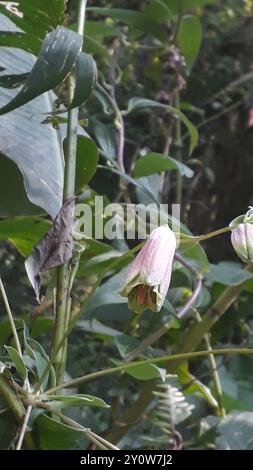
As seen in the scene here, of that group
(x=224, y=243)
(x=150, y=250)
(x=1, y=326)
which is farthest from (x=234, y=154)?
(x=150, y=250)

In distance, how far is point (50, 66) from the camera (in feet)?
1.73

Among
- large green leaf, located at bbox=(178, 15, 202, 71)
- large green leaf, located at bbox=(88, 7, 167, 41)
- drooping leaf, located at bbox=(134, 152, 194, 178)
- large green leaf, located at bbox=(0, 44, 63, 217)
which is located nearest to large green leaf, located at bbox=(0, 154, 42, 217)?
large green leaf, located at bbox=(0, 44, 63, 217)

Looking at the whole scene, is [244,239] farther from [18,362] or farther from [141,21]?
[141,21]

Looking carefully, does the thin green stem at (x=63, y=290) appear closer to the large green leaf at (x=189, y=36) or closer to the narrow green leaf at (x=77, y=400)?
the narrow green leaf at (x=77, y=400)

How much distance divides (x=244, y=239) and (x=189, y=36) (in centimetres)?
71

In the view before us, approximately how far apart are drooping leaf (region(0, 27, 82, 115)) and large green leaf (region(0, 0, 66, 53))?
0.13 meters

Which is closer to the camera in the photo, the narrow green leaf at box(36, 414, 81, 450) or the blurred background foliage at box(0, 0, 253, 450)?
the narrow green leaf at box(36, 414, 81, 450)

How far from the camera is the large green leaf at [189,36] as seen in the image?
1.16m

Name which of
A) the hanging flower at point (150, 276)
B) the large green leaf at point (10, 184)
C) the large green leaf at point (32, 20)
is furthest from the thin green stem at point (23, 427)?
the large green leaf at point (32, 20)

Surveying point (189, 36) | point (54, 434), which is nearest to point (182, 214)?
point (189, 36)

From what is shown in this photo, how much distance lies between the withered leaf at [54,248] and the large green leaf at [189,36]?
0.64 m

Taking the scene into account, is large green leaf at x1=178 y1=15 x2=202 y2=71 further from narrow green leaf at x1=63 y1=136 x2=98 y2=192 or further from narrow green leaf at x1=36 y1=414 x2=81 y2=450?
narrow green leaf at x1=36 y1=414 x2=81 y2=450

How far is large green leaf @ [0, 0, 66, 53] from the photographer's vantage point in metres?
0.69

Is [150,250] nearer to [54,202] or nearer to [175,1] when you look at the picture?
[54,202]
